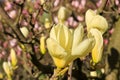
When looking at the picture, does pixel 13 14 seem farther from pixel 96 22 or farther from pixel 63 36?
pixel 63 36

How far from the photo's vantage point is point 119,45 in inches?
77.5

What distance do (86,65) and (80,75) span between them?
0.18 meters

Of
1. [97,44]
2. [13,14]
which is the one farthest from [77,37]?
[13,14]

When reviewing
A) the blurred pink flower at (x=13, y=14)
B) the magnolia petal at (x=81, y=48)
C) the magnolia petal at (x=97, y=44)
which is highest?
the magnolia petal at (x=81, y=48)

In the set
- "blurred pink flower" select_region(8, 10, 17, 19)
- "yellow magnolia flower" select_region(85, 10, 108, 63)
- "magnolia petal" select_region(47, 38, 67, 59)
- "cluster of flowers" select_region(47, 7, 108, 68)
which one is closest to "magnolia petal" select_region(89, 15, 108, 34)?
"yellow magnolia flower" select_region(85, 10, 108, 63)

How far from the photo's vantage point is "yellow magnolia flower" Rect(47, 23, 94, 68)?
3.16ft

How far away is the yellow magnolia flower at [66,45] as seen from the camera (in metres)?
0.96

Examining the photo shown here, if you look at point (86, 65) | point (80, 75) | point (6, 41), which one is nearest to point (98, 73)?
point (86, 65)

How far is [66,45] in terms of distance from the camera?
38.9 inches

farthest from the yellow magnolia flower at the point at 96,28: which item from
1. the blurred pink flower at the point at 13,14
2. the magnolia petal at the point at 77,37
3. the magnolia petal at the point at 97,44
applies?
the blurred pink flower at the point at 13,14

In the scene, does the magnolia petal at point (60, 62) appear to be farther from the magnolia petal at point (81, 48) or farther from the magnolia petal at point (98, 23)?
the magnolia petal at point (98, 23)

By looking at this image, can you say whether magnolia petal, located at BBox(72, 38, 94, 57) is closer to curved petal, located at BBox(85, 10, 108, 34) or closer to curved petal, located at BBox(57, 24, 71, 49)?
curved petal, located at BBox(57, 24, 71, 49)

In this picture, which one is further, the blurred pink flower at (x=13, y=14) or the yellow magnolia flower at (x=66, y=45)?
the blurred pink flower at (x=13, y=14)

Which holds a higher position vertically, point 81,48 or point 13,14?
point 81,48
